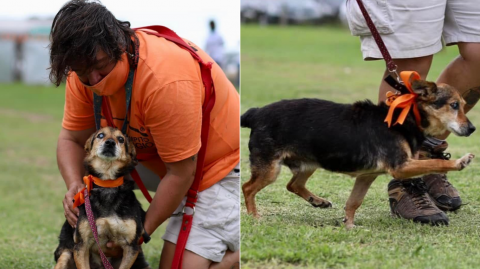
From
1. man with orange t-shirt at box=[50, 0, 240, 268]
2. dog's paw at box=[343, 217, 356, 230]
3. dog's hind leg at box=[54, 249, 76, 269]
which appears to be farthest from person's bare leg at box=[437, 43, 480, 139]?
dog's hind leg at box=[54, 249, 76, 269]

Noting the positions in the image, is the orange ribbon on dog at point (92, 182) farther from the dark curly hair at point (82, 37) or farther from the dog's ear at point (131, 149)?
the dark curly hair at point (82, 37)

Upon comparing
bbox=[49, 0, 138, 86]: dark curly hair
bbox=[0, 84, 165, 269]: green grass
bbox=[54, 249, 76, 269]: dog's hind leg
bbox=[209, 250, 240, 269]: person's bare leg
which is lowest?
bbox=[0, 84, 165, 269]: green grass

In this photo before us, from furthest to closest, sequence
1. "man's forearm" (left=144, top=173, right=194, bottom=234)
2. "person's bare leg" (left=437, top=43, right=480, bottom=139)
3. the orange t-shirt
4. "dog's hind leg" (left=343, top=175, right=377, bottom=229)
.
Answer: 1. "person's bare leg" (left=437, top=43, right=480, bottom=139)
2. "dog's hind leg" (left=343, top=175, right=377, bottom=229)
3. "man's forearm" (left=144, top=173, right=194, bottom=234)
4. the orange t-shirt

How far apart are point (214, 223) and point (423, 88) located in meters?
1.68

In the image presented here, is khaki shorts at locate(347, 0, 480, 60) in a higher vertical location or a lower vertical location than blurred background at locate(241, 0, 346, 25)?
higher

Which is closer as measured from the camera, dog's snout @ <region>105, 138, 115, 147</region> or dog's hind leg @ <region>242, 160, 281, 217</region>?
dog's snout @ <region>105, 138, 115, 147</region>

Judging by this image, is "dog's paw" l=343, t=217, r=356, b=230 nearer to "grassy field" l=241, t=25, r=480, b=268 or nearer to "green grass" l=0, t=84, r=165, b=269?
"grassy field" l=241, t=25, r=480, b=268

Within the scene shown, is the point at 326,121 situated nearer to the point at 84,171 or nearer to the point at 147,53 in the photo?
the point at 147,53

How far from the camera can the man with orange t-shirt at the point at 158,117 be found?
3830 millimetres

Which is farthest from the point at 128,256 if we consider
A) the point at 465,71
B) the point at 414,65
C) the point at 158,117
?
the point at 465,71

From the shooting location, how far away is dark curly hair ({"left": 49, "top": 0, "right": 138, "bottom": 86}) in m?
3.74

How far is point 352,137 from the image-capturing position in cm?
437

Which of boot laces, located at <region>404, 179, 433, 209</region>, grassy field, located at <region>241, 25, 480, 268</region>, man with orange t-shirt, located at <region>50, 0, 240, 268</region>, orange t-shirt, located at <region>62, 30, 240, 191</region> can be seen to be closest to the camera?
grassy field, located at <region>241, 25, 480, 268</region>

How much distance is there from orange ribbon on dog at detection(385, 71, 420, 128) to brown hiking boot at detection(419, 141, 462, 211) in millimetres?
701
